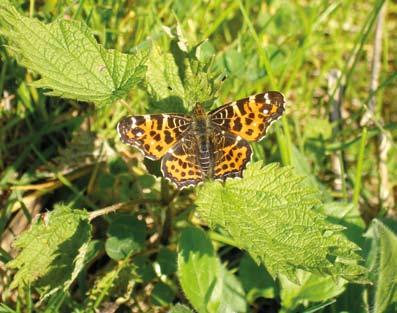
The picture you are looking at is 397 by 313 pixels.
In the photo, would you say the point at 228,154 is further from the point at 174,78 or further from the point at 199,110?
the point at 174,78

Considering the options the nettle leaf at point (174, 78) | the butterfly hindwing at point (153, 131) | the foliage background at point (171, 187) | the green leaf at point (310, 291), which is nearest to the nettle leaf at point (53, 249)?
the foliage background at point (171, 187)

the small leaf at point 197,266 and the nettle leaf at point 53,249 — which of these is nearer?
the nettle leaf at point 53,249

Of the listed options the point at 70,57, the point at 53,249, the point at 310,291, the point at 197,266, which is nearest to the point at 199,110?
the point at 70,57

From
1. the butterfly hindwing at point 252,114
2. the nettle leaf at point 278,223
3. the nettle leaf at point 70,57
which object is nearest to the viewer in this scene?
the nettle leaf at point 278,223

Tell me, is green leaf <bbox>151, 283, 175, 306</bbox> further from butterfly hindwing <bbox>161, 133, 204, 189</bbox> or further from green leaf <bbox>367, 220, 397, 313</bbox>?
green leaf <bbox>367, 220, 397, 313</bbox>

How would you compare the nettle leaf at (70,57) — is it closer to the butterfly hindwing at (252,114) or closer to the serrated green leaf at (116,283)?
the butterfly hindwing at (252,114)
